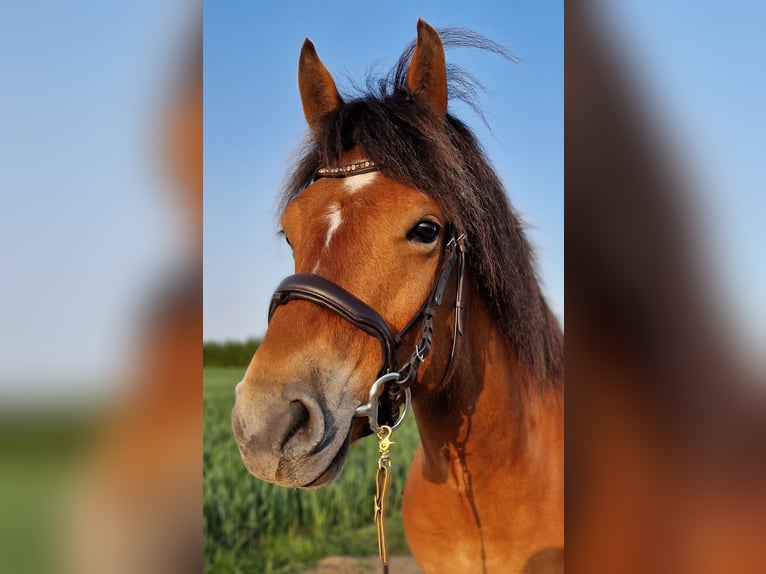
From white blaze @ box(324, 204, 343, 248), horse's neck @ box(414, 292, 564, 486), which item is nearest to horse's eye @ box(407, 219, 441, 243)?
white blaze @ box(324, 204, 343, 248)

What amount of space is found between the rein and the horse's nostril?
14cm

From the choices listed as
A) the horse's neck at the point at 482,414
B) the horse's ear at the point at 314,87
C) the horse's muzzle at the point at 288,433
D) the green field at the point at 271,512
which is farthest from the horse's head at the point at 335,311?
the green field at the point at 271,512

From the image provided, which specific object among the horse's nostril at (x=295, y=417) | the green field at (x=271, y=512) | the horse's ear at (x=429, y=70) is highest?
the horse's ear at (x=429, y=70)

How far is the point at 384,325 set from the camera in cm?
133

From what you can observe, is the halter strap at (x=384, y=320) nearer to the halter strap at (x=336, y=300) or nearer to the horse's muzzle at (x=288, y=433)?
the halter strap at (x=336, y=300)

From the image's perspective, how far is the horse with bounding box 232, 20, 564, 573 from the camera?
1.26 m

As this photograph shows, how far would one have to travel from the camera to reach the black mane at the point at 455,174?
149 centimetres

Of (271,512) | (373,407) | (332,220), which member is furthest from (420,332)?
(271,512)

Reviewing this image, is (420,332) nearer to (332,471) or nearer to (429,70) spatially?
(332,471)

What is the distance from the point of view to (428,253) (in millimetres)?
1462
